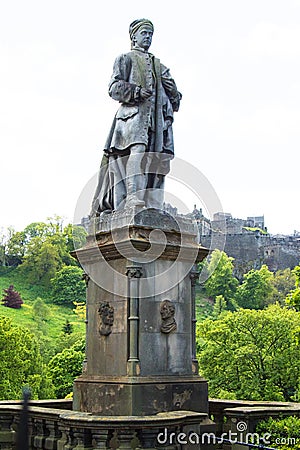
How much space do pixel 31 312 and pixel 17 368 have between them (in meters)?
61.4

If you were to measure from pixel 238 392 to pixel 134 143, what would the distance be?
1238 inches

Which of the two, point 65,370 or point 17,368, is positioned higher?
point 17,368

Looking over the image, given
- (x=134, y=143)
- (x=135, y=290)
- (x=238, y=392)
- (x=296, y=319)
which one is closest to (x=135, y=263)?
(x=135, y=290)

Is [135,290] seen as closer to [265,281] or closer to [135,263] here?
[135,263]

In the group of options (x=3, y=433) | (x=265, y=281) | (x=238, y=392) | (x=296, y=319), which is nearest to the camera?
(x=3, y=433)

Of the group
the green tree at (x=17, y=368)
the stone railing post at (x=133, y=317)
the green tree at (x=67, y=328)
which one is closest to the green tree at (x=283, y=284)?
the green tree at (x=67, y=328)

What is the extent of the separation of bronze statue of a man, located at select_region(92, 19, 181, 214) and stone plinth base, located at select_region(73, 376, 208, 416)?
311 cm

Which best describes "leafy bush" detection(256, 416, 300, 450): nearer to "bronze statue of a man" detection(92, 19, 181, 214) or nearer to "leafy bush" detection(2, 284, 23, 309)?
"bronze statue of a man" detection(92, 19, 181, 214)

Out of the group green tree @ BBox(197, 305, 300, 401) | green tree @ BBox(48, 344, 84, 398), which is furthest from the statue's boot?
green tree @ BBox(48, 344, 84, 398)

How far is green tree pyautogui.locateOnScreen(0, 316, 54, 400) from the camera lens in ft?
138

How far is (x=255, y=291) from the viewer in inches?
4471

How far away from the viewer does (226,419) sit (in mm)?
11289

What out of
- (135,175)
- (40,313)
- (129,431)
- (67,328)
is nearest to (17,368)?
(135,175)

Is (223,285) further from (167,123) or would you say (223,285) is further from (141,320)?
(141,320)
